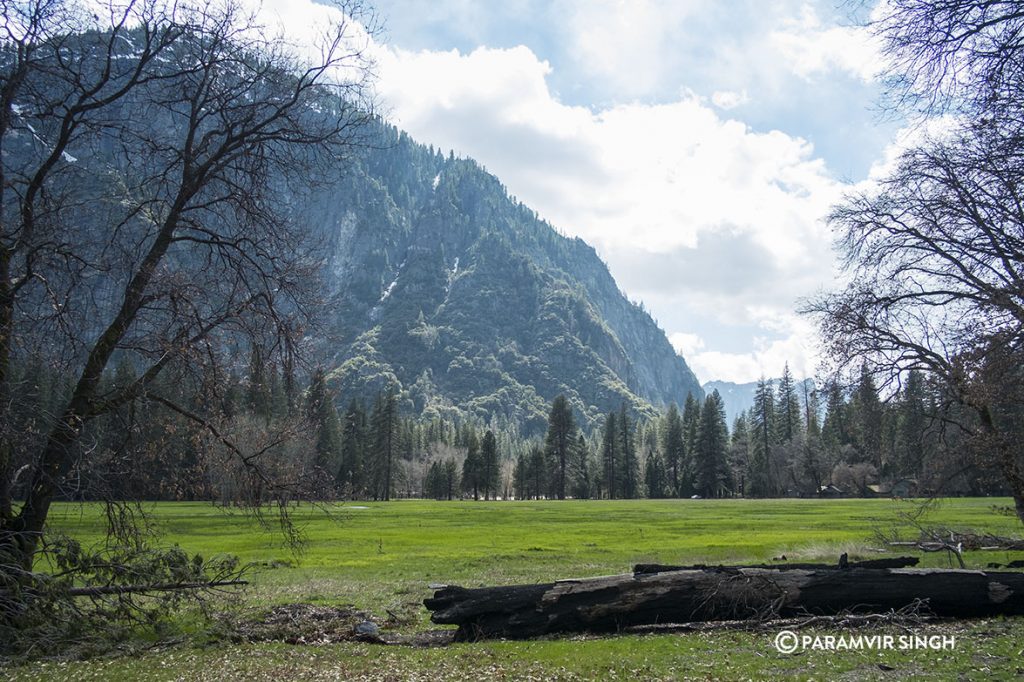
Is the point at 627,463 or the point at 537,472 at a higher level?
the point at 627,463

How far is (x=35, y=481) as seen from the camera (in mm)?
12375

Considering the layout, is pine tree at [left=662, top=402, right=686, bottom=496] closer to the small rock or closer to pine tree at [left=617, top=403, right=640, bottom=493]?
pine tree at [left=617, top=403, right=640, bottom=493]

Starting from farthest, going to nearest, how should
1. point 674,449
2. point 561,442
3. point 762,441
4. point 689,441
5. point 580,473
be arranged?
point 689,441, point 674,449, point 762,441, point 580,473, point 561,442

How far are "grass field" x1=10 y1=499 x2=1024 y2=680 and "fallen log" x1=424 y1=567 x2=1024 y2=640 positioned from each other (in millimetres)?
656

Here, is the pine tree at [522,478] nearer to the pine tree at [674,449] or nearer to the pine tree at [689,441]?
the pine tree at [674,449]

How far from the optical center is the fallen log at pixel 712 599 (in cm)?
1363

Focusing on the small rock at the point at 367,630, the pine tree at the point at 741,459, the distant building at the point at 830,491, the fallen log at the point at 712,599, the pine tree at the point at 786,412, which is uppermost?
the pine tree at the point at 786,412

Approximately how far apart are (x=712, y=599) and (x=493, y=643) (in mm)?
4809

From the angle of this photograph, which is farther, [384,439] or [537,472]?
[537,472]

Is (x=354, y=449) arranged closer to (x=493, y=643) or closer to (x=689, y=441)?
(x=689, y=441)

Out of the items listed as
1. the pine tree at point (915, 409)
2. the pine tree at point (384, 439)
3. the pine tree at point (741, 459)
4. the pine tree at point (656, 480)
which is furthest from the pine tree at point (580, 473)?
the pine tree at point (915, 409)

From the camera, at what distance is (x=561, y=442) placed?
134000 mm

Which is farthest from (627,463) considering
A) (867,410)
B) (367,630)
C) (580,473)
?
(367,630)

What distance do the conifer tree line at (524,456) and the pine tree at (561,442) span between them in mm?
258
